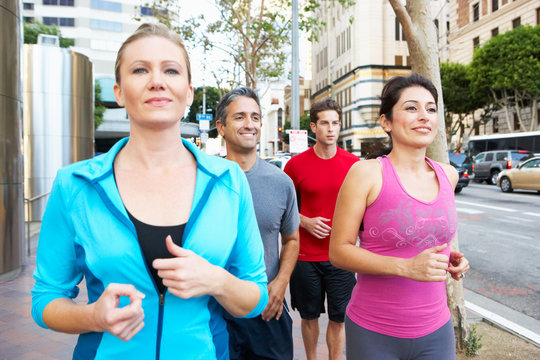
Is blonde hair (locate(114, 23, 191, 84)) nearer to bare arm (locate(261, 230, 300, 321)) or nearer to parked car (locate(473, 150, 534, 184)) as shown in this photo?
bare arm (locate(261, 230, 300, 321))

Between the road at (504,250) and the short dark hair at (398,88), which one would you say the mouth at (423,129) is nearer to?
the short dark hair at (398,88)

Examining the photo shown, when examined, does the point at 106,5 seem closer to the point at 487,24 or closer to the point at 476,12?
the point at 476,12

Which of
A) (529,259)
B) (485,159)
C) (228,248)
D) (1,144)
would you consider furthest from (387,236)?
(485,159)

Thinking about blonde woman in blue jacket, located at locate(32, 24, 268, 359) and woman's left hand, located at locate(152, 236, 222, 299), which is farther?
blonde woman in blue jacket, located at locate(32, 24, 268, 359)

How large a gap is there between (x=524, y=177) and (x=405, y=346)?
68.7ft

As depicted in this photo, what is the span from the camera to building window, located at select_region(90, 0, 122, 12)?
2291 inches

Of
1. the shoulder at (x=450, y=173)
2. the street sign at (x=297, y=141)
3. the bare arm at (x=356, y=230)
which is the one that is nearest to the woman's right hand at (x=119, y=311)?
the bare arm at (x=356, y=230)

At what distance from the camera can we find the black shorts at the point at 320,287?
4129 millimetres

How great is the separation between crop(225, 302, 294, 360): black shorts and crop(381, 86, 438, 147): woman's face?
4.52ft

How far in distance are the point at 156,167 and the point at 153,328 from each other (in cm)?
54

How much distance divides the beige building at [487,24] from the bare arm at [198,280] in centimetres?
3761

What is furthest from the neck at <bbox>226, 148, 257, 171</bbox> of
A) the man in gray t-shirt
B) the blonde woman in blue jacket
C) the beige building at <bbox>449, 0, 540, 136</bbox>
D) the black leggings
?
the beige building at <bbox>449, 0, 540, 136</bbox>

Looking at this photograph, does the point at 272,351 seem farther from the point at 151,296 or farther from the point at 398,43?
the point at 398,43

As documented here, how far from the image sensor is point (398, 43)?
5197cm
